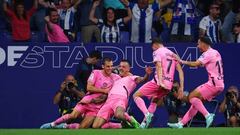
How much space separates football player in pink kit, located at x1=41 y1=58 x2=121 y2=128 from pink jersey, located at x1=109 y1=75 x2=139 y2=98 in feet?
1.09

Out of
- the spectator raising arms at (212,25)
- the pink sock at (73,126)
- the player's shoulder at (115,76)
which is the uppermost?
the spectator raising arms at (212,25)

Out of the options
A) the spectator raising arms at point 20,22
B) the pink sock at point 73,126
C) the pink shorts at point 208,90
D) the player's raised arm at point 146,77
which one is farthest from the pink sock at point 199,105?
the spectator raising arms at point 20,22

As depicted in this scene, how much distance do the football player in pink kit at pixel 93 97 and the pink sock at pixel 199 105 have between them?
200 cm

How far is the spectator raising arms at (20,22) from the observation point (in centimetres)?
2052

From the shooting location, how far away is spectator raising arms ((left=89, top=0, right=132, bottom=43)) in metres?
20.6

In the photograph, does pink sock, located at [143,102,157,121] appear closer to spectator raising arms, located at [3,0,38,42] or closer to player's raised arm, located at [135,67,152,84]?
player's raised arm, located at [135,67,152,84]

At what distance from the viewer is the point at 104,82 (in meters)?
18.9

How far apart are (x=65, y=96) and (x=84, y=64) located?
37.1 inches

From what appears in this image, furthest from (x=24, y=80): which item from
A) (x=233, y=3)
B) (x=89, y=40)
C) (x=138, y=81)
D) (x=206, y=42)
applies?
(x=233, y=3)

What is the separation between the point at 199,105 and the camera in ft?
58.6

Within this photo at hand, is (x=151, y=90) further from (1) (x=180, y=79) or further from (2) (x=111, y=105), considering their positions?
(2) (x=111, y=105)

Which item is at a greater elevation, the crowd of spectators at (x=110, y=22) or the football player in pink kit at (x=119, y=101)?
the crowd of spectators at (x=110, y=22)

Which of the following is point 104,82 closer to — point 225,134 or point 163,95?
point 163,95

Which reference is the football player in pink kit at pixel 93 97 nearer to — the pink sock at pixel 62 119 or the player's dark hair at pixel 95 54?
the pink sock at pixel 62 119
